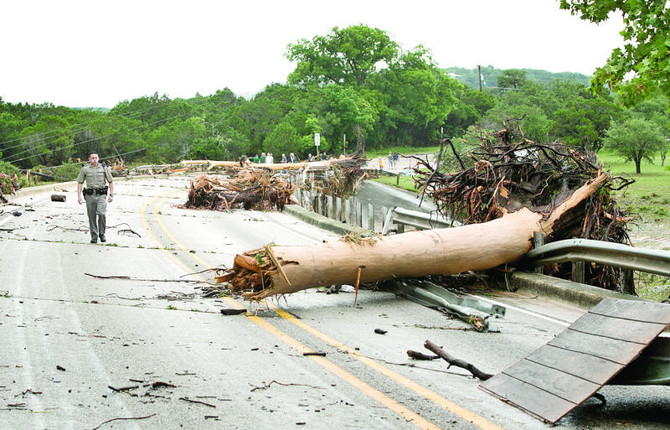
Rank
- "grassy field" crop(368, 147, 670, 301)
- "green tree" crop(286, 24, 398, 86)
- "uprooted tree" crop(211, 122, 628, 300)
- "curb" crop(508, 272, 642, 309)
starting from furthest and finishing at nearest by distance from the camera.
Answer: "green tree" crop(286, 24, 398, 86) < "grassy field" crop(368, 147, 670, 301) < "curb" crop(508, 272, 642, 309) < "uprooted tree" crop(211, 122, 628, 300)

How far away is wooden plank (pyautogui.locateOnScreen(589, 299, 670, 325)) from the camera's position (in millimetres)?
4660

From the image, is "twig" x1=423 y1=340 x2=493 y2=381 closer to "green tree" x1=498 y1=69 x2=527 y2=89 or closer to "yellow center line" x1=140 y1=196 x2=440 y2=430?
"yellow center line" x1=140 y1=196 x2=440 y2=430

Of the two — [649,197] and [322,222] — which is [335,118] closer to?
[649,197]

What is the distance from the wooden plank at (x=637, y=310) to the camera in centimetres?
466

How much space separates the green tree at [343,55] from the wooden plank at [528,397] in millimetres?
94640

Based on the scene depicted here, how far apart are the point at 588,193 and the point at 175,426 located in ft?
25.0

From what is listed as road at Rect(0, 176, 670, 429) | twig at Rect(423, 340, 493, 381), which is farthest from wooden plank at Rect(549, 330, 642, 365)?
twig at Rect(423, 340, 493, 381)

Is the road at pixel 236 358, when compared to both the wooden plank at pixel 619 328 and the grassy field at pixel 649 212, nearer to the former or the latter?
the wooden plank at pixel 619 328

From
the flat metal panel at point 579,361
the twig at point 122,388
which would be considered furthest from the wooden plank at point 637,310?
the twig at point 122,388

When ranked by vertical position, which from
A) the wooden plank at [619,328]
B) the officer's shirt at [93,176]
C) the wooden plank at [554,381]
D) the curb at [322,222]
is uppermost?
the officer's shirt at [93,176]

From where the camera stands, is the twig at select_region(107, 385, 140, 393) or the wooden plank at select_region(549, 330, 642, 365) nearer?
the wooden plank at select_region(549, 330, 642, 365)

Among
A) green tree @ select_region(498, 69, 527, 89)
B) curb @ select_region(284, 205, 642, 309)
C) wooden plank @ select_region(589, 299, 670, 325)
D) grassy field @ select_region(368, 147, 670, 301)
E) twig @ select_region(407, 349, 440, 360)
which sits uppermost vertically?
green tree @ select_region(498, 69, 527, 89)

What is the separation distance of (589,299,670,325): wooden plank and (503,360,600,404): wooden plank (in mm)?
658

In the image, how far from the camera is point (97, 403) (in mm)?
4566
